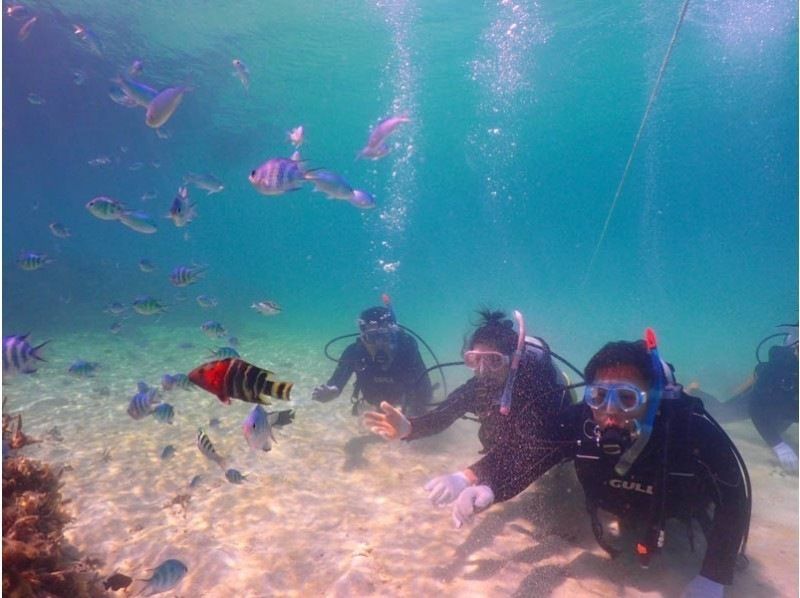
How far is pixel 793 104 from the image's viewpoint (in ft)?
131

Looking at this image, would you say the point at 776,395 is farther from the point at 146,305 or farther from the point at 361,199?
the point at 146,305

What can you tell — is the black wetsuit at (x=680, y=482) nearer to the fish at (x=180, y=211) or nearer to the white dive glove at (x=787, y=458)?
the white dive glove at (x=787, y=458)

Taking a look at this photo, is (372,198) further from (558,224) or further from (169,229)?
(558,224)

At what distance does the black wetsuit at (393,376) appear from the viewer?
8.28 metres

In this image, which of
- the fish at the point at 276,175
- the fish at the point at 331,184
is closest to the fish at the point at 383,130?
the fish at the point at 331,184

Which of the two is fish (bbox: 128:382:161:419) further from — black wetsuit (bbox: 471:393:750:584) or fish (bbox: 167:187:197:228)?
black wetsuit (bbox: 471:393:750:584)

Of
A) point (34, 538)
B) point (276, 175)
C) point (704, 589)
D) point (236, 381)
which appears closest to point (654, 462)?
point (704, 589)

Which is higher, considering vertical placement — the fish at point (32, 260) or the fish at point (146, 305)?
the fish at point (32, 260)

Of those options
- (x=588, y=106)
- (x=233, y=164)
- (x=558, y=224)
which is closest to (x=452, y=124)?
(x=588, y=106)

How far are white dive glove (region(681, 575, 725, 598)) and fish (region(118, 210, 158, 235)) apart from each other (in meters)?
8.45

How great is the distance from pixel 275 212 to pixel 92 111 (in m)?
114

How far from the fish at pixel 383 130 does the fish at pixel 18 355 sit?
4786 mm

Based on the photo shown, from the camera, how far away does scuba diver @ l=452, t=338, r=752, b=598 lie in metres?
3.51

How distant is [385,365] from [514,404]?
11.8ft
